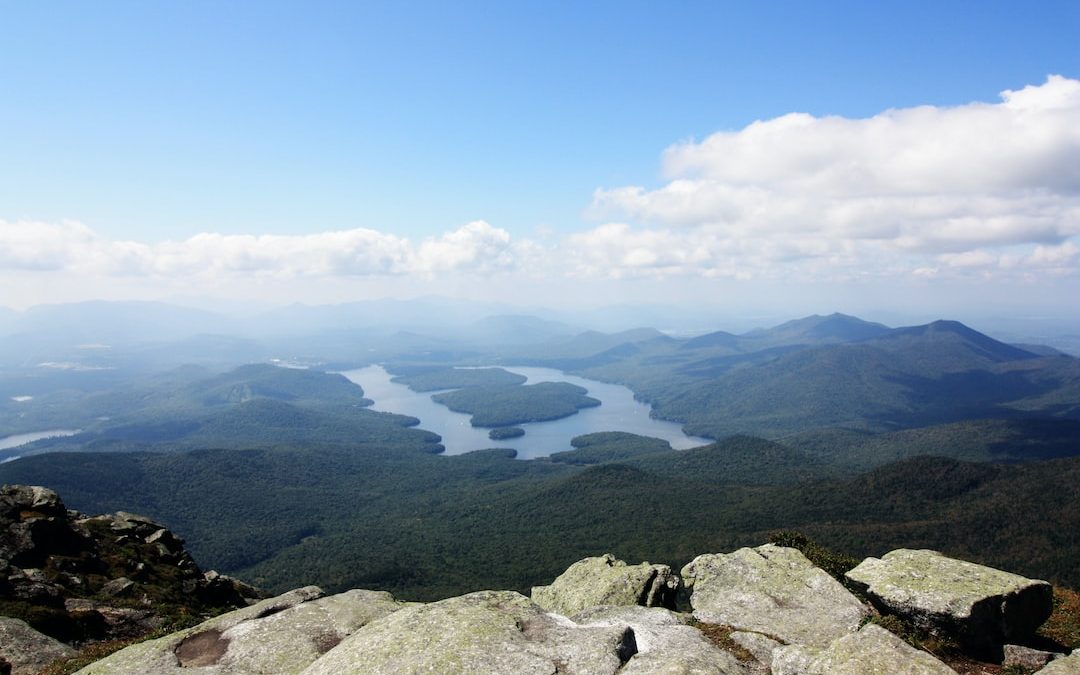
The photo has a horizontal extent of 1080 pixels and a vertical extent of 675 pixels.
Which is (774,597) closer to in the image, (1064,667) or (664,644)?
(664,644)

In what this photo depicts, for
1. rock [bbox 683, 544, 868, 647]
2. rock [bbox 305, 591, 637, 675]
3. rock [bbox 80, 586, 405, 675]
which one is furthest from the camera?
rock [bbox 683, 544, 868, 647]

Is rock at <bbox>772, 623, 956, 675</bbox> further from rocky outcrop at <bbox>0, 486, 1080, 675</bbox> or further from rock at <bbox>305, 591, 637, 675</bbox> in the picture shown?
rock at <bbox>305, 591, 637, 675</bbox>

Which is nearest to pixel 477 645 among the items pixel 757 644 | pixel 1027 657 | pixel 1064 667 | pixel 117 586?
pixel 757 644

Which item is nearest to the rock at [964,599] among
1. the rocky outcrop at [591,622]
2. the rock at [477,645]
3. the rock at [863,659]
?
the rocky outcrop at [591,622]

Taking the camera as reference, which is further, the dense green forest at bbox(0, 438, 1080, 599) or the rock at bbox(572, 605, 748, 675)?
the dense green forest at bbox(0, 438, 1080, 599)

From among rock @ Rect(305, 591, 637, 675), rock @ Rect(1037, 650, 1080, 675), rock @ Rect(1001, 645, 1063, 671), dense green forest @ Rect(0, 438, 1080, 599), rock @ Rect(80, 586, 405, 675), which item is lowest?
dense green forest @ Rect(0, 438, 1080, 599)

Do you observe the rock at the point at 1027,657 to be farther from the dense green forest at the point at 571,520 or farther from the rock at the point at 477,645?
the dense green forest at the point at 571,520

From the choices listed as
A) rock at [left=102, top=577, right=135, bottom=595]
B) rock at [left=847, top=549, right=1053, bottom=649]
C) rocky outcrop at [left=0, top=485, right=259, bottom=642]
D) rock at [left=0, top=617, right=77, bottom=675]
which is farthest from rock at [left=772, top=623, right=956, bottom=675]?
rock at [left=102, top=577, right=135, bottom=595]
